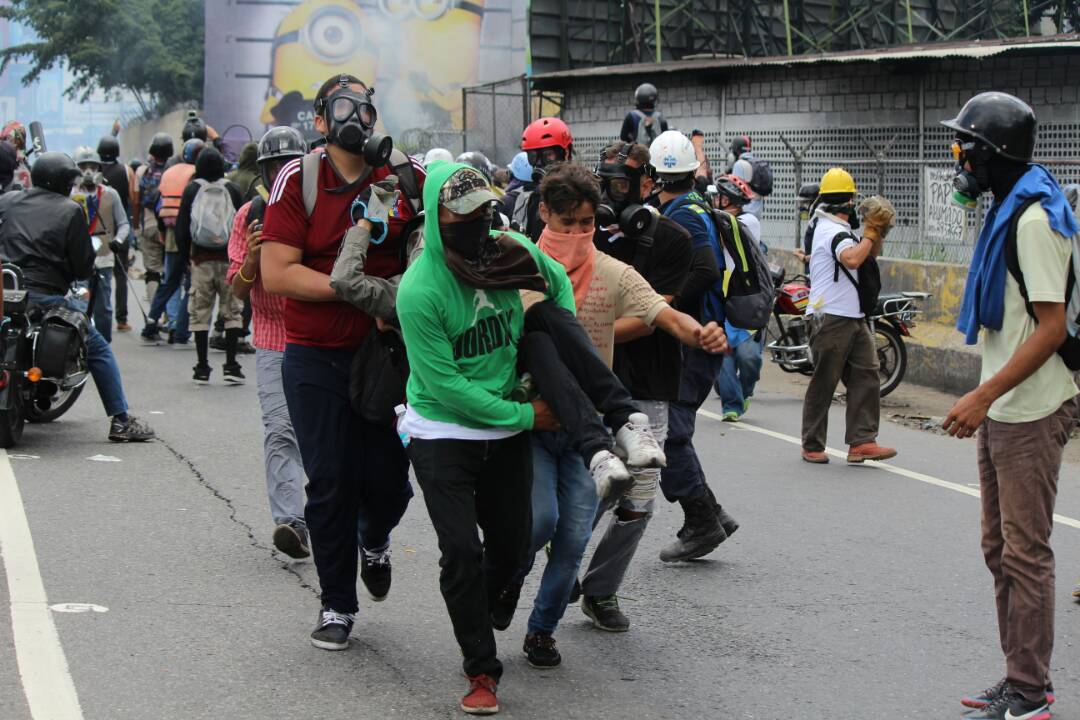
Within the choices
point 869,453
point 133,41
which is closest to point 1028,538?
point 869,453

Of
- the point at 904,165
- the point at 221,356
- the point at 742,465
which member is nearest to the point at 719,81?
the point at 904,165

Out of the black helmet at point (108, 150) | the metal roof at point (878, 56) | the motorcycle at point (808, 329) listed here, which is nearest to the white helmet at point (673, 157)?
the motorcycle at point (808, 329)

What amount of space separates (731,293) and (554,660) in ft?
7.84

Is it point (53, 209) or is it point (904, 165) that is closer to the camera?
point (53, 209)

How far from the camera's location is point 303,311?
5293 mm

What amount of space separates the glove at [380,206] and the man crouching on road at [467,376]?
0.46 m

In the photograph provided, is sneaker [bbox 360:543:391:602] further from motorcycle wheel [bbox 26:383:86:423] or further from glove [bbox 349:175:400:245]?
motorcycle wheel [bbox 26:383:86:423]

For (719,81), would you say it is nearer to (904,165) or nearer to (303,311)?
(904,165)

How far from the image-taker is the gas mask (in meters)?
4.68

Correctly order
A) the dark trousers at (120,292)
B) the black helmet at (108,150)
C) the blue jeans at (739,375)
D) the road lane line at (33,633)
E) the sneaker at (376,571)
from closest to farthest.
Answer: the road lane line at (33,633)
the sneaker at (376,571)
the blue jeans at (739,375)
the dark trousers at (120,292)
the black helmet at (108,150)

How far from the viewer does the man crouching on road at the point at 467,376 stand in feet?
14.9

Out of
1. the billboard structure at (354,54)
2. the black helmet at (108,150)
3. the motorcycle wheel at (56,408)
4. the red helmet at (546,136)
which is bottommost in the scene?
the motorcycle wheel at (56,408)

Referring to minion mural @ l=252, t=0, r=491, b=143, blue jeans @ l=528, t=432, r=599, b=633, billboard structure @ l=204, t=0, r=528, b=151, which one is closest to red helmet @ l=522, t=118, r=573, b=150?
blue jeans @ l=528, t=432, r=599, b=633

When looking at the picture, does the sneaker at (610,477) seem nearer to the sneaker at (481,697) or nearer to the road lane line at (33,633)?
the sneaker at (481,697)
